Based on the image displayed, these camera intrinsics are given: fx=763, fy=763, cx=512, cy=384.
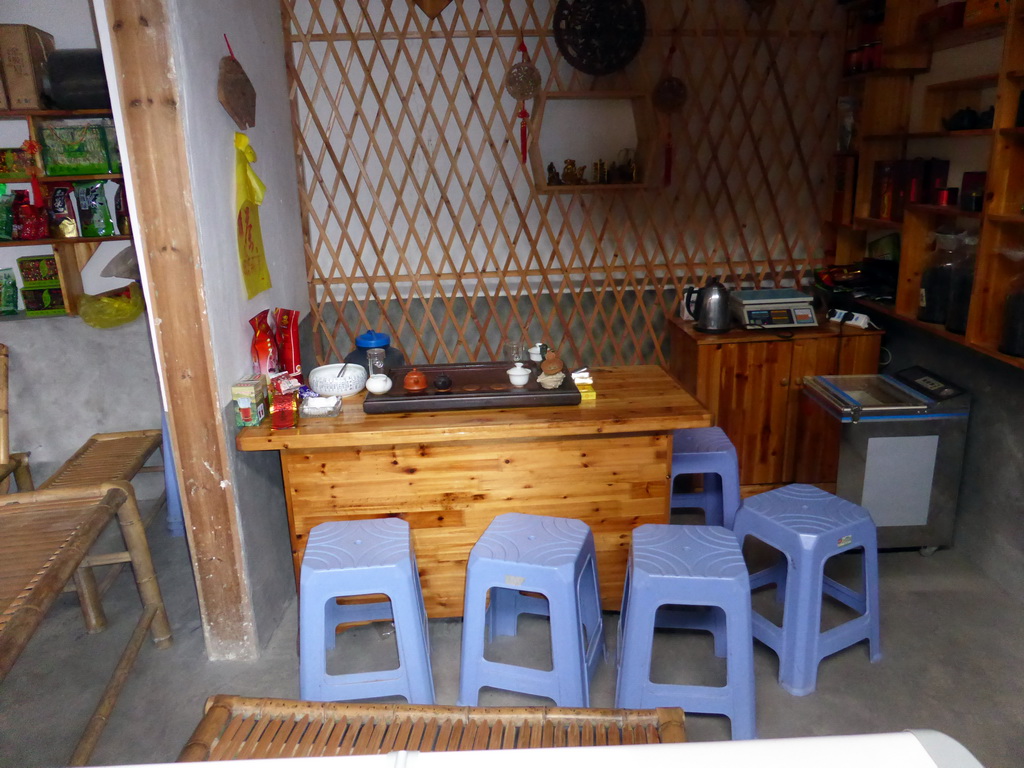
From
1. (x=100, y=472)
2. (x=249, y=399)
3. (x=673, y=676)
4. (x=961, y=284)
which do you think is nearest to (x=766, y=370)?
A: (x=961, y=284)

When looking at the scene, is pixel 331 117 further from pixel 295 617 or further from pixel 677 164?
pixel 295 617

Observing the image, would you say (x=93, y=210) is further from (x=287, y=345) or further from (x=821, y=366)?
(x=821, y=366)

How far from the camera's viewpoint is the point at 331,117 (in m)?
3.05

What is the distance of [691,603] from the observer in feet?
5.36

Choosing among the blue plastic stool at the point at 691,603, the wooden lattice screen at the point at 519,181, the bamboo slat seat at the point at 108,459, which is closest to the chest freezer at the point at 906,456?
the blue plastic stool at the point at 691,603

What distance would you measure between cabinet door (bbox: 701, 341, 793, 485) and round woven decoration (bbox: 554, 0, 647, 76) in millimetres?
1212

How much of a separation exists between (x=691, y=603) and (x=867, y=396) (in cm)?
131

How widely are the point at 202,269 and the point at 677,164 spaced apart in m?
2.17

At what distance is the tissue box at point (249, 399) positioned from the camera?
1.89 metres

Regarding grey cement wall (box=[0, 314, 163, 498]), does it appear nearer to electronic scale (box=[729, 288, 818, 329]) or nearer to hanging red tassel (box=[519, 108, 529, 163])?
hanging red tassel (box=[519, 108, 529, 163])

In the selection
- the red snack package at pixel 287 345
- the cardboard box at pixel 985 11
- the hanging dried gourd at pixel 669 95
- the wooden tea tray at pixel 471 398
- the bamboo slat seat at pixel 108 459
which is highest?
the cardboard box at pixel 985 11

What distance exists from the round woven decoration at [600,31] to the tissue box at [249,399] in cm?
187

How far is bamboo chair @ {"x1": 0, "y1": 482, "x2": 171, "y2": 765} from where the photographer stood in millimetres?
1265

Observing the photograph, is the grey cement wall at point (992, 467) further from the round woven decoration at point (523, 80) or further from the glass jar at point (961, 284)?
the round woven decoration at point (523, 80)
